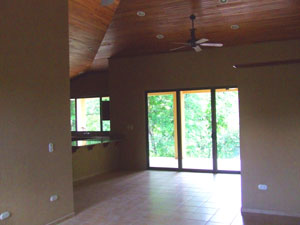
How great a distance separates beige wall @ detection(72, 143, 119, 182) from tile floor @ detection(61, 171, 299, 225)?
31cm

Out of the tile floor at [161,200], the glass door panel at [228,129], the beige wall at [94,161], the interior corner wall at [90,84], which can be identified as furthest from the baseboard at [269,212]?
the interior corner wall at [90,84]

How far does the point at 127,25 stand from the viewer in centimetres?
663

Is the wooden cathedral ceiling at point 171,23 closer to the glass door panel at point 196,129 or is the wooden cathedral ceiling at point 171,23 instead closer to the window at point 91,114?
the glass door panel at point 196,129

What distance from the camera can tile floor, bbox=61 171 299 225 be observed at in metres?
4.40

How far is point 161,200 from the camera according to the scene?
5418 mm

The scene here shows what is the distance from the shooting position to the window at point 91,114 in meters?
9.87

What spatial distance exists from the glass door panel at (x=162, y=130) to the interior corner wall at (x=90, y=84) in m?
2.40

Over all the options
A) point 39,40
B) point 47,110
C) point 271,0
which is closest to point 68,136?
point 47,110

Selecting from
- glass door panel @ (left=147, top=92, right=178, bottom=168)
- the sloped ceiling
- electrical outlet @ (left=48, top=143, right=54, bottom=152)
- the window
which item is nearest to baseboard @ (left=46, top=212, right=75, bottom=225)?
electrical outlet @ (left=48, top=143, right=54, bottom=152)

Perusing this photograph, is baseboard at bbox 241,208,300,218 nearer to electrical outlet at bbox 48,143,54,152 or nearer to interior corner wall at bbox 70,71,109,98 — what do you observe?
electrical outlet at bbox 48,143,54,152

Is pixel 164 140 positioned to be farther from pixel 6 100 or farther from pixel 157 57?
pixel 6 100

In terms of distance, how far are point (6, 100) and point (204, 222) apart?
3.05 metres

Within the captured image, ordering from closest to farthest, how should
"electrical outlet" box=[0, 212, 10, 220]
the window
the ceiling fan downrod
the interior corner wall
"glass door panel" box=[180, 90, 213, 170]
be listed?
"electrical outlet" box=[0, 212, 10, 220] → the ceiling fan downrod → "glass door panel" box=[180, 90, 213, 170] → the window → the interior corner wall

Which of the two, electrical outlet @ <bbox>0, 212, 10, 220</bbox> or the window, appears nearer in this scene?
electrical outlet @ <bbox>0, 212, 10, 220</bbox>
